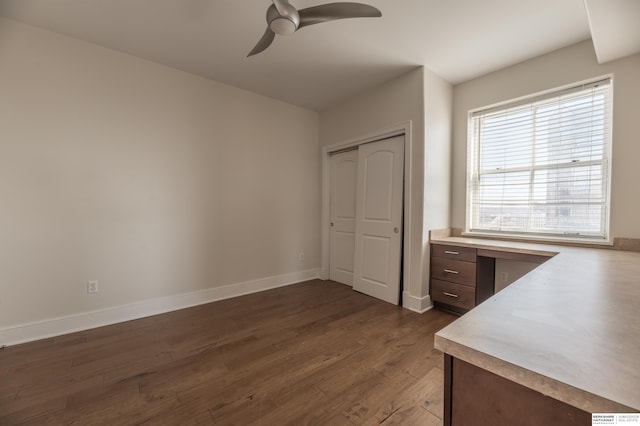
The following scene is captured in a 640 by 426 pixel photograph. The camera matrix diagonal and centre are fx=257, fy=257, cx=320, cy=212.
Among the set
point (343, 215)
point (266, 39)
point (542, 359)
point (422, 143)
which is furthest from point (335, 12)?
point (343, 215)

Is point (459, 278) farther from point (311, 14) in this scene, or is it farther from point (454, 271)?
point (311, 14)

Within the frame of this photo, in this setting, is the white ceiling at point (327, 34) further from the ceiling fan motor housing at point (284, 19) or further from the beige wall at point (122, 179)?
the ceiling fan motor housing at point (284, 19)

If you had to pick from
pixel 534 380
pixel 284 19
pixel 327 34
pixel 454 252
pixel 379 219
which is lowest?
pixel 454 252

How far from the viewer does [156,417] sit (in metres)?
1.45

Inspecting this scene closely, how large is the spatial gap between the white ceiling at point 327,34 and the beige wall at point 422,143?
20 centimetres

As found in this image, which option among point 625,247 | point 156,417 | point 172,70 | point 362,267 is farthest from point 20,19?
point 625,247

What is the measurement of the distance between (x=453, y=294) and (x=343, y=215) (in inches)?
72.1

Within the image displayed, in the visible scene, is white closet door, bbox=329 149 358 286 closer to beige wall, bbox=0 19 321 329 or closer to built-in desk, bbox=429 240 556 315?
beige wall, bbox=0 19 321 329

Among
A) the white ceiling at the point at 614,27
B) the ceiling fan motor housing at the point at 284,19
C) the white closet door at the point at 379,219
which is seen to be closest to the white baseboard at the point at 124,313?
the white closet door at the point at 379,219

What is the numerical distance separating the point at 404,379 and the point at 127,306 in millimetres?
2731

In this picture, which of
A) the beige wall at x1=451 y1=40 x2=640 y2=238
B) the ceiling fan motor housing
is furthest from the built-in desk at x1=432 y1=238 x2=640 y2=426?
the beige wall at x1=451 y1=40 x2=640 y2=238

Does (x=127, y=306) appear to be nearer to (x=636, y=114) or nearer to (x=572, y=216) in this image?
(x=572, y=216)

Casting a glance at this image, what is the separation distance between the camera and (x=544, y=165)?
2.69 metres

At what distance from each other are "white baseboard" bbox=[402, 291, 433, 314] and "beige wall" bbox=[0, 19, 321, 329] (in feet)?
5.93
